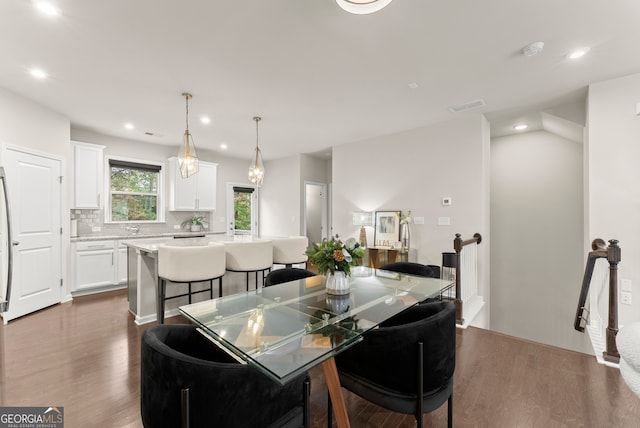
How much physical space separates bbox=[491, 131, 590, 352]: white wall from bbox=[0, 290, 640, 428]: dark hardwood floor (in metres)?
2.33

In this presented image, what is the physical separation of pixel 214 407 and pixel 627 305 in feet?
13.3

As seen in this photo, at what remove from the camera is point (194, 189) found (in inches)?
243

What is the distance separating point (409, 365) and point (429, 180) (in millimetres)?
3833

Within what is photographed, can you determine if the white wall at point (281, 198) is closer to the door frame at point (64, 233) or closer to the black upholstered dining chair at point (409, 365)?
the door frame at point (64, 233)

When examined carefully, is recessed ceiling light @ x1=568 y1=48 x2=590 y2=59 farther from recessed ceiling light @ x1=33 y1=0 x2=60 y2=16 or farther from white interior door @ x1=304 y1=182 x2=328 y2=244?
white interior door @ x1=304 y1=182 x2=328 y2=244

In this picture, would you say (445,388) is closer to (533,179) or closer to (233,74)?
(233,74)

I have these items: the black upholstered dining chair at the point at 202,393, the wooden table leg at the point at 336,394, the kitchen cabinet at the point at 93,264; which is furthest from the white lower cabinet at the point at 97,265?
the wooden table leg at the point at 336,394

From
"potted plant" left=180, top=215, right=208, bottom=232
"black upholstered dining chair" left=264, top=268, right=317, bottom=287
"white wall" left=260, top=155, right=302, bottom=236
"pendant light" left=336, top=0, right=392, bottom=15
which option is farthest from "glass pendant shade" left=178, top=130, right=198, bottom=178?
"white wall" left=260, top=155, right=302, bottom=236

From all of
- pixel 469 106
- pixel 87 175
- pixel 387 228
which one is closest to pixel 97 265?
pixel 87 175

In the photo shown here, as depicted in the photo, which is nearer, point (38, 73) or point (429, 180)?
point (38, 73)

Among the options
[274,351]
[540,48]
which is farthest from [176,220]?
[540,48]

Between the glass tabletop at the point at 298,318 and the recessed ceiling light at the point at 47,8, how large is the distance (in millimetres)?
2428

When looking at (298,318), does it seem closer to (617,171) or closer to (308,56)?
(308,56)

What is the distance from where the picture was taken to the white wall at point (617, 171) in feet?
9.45
